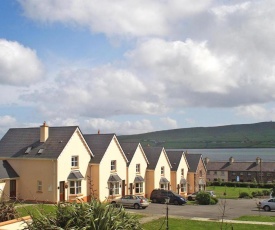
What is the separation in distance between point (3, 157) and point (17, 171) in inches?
108

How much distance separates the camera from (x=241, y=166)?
351 ft

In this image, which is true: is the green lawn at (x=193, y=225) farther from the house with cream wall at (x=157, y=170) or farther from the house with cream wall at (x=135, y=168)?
the house with cream wall at (x=157, y=170)

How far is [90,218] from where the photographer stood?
12430mm

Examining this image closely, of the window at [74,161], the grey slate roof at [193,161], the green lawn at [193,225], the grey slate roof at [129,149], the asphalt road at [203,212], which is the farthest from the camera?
the grey slate roof at [193,161]

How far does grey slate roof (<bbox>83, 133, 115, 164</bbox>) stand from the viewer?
47159 millimetres

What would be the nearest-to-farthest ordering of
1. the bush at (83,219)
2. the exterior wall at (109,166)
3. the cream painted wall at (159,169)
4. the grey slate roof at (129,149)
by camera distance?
the bush at (83,219), the exterior wall at (109,166), the grey slate roof at (129,149), the cream painted wall at (159,169)

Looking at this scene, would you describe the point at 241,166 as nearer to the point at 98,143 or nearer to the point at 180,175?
the point at 180,175

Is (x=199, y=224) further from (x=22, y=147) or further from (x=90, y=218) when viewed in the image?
(x=22, y=147)

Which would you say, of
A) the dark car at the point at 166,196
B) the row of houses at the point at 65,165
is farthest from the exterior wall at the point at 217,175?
the dark car at the point at 166,196

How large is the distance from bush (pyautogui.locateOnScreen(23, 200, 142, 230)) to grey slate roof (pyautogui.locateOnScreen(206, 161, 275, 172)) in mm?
95476

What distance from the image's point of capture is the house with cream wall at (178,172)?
208 feet

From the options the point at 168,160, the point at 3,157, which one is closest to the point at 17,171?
the point at 3,157

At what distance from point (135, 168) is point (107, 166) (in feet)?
24.9

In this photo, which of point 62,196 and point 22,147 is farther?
point 22,147
